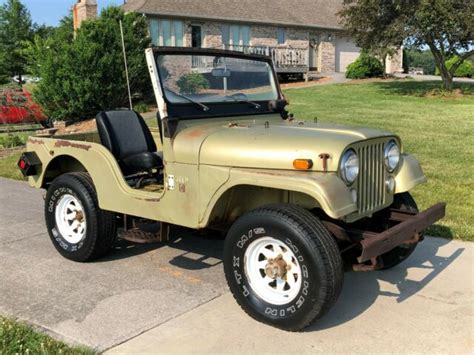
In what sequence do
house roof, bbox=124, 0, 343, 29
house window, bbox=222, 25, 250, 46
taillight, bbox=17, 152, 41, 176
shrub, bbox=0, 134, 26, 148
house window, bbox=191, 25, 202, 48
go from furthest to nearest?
1. house window, bbox=222, 25, 250, 46
2. house window, bbox=191, 25, 202, 48
3. house roof, bbox=124, 0, 343, 29
4. shrub, bbox=0, 134, 26, 148
5. taillight, bbox=17, 152, 41, 176

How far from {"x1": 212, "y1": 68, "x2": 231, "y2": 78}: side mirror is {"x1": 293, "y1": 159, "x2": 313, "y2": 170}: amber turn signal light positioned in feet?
4.96

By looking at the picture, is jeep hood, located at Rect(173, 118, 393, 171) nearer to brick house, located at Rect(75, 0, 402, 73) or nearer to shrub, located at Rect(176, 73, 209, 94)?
shrub, located at Rect(176, 73, 209, 94)

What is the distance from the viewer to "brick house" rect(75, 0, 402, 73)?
24094 millimetres

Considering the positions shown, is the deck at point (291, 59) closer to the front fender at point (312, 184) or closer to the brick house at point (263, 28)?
the brick house at point (263, 28)

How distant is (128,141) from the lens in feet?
16.9

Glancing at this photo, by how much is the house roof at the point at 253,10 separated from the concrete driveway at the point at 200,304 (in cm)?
1901

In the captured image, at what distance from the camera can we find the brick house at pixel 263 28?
79.0 feet

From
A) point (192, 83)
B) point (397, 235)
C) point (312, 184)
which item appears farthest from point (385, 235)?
point (192, 83)

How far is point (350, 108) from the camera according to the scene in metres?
16.3

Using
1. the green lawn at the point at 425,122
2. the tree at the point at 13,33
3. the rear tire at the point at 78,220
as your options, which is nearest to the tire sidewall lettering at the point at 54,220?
the rear tire at the point at 78,220

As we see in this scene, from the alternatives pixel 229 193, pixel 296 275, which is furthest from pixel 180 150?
pixel 296 275

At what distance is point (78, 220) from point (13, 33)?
34.2 metres

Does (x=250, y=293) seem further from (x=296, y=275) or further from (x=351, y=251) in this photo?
(x=351, y=251)

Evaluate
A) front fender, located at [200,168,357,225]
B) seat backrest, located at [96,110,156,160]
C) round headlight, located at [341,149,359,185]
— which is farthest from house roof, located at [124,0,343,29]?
front fender, located at [200,168,357,225]
